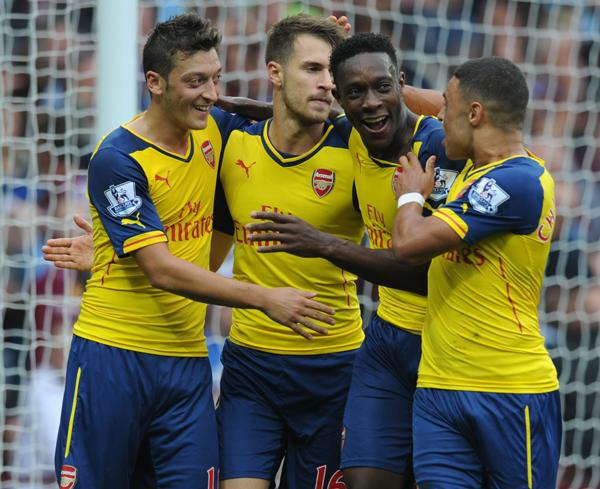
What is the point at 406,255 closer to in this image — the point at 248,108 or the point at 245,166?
the point at 245,166

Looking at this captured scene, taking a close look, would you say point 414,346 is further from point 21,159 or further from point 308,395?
point 21,159

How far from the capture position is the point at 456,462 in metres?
4.23

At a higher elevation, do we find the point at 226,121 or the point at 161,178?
the point at 226,121

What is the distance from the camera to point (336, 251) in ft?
14.6

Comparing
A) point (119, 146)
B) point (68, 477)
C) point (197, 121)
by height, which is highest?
point (197, 121)

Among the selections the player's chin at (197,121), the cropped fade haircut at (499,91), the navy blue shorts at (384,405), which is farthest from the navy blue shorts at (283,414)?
the cropped fade haircut at (499,91)

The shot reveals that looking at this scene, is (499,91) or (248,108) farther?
(248,108)

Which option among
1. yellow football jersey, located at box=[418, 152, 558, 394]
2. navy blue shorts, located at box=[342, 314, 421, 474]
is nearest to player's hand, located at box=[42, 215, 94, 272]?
navy blue shorts, located at box=[342, 314, 421, 474]

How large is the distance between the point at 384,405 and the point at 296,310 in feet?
2.11

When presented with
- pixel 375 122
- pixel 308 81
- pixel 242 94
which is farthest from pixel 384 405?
pixel 242 94

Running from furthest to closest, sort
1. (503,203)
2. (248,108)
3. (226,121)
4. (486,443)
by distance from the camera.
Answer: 1. (248,108)
2. (226,121)
3. (486,443)
4. (503,203)

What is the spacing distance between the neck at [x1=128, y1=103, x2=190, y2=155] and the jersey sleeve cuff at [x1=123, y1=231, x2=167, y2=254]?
382mm

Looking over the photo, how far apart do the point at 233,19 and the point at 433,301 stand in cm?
321

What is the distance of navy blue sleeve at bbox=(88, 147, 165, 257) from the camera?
14.8ft
